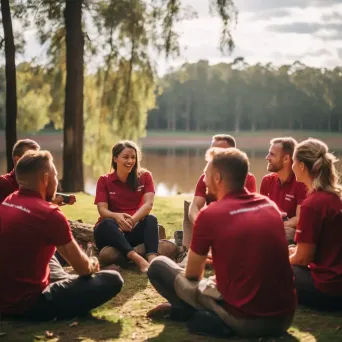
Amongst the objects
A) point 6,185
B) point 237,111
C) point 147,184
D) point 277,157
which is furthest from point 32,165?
point 237,111

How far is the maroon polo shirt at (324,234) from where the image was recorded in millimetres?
3439

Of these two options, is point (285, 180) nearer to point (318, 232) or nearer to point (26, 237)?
point (318, 232)

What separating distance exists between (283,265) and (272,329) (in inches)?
14.5

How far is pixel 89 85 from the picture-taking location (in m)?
14.2

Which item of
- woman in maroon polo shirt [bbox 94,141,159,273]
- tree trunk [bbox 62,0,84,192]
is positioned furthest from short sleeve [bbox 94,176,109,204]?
tree trunk [bbox 62,0,84,192]

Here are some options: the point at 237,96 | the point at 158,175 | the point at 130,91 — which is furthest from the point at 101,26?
the point at 237,96

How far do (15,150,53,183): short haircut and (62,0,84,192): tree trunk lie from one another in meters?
9.70

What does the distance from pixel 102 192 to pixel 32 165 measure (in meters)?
2.05

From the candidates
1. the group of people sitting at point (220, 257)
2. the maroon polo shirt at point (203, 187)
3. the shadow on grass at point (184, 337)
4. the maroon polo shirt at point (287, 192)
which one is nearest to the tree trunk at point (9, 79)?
the maroon polo shirt at point (203, 187)

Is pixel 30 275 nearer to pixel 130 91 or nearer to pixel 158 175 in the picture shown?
pixel 130 91

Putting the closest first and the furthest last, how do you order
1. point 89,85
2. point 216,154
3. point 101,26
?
point 216,154 < point 101,26 < point 89,85

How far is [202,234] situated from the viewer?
9.70ft

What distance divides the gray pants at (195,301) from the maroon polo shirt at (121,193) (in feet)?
6.05

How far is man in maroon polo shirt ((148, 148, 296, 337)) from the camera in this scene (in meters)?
2.93
